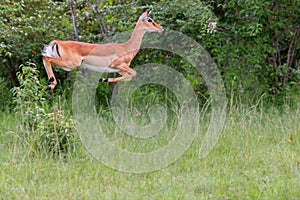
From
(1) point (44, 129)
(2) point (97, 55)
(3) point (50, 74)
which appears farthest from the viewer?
(1) point (44, 129)

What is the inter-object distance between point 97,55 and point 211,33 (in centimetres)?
342

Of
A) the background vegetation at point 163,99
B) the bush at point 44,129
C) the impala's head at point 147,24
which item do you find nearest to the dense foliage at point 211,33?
the background vegetation at point 163,99

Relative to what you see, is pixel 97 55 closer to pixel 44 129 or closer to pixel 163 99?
pixel 44 129

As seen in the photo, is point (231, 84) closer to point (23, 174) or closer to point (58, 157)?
point (58, 157)

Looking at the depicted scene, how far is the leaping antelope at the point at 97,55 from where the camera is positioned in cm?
510

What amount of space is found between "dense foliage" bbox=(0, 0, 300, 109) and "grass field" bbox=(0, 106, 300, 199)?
1.98 meters

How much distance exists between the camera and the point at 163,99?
8.76 meters

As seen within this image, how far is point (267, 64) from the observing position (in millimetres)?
8859

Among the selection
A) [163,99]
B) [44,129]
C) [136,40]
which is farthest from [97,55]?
[163,99]

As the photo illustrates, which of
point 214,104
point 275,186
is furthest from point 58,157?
point 214,104

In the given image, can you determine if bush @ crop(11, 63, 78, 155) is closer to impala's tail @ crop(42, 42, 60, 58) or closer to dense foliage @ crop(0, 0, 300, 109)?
impala's tail @ crop(42, 42, 60, 58)

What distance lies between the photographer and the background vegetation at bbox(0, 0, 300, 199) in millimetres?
4977

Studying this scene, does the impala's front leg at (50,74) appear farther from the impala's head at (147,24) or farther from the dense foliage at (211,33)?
the dense foliage at (211,33)

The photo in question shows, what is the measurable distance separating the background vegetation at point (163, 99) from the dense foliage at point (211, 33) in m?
0.02
